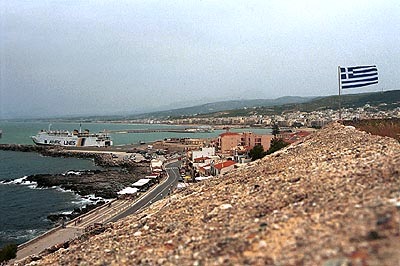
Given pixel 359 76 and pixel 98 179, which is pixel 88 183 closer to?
pixel 98 179

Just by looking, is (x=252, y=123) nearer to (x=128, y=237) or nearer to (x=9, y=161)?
(x=9, y=161)

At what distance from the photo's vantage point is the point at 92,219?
21.9m

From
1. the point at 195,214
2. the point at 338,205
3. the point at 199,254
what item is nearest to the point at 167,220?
the point at 195,214

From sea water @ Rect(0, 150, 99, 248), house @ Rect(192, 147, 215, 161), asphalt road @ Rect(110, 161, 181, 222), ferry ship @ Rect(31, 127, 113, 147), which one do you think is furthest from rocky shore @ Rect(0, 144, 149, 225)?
ferry ship @ Rect(31, 127, 113, 147)

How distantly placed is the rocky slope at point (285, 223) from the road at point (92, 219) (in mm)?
11334

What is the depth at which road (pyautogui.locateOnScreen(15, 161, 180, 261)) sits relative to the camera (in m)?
17.4

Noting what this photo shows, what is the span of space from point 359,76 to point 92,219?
1607 cm

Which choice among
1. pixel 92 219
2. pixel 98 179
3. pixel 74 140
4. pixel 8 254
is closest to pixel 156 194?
pixel 92 219

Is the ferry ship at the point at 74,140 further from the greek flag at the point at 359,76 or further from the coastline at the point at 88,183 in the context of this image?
the greek flag at the point at 359,76

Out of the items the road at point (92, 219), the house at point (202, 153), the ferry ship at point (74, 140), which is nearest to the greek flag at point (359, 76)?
the road at point (92, 219)

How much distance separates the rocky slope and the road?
11.3 metres

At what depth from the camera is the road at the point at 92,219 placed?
17406 millimetres

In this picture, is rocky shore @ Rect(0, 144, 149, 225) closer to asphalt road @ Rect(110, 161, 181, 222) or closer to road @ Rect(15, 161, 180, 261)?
road @ Rect(15, 161, 180, 261)

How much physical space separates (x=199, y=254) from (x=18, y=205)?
2904cm
